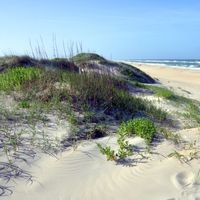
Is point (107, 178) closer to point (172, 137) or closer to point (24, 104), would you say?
point (172, 137)

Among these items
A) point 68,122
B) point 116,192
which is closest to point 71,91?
point 68,122

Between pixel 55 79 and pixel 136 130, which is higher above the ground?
pixel 55 79

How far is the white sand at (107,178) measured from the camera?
339 cm

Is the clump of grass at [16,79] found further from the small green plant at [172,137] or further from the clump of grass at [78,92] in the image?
the small green plant at [172,137]

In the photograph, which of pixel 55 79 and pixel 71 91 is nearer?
pixel 71 91

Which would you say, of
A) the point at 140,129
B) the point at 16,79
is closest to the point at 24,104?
the point at 16,79

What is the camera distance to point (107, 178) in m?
3.71

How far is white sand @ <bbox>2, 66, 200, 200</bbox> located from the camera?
133 inches

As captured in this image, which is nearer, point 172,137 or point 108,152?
point 108,152

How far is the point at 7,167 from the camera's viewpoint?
3801 millimetres

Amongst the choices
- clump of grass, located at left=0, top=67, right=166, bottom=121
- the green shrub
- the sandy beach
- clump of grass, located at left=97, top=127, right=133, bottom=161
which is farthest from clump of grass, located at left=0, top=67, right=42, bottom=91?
the sandy beach

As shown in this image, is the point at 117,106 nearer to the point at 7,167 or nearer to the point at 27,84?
the point at 27,84

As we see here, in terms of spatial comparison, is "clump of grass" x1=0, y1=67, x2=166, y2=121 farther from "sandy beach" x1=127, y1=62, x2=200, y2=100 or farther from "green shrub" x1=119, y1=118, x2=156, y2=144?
"sandy beach" x1=127, y1=62, x2=200, y2=100

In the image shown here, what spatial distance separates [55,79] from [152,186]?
4183 mm
